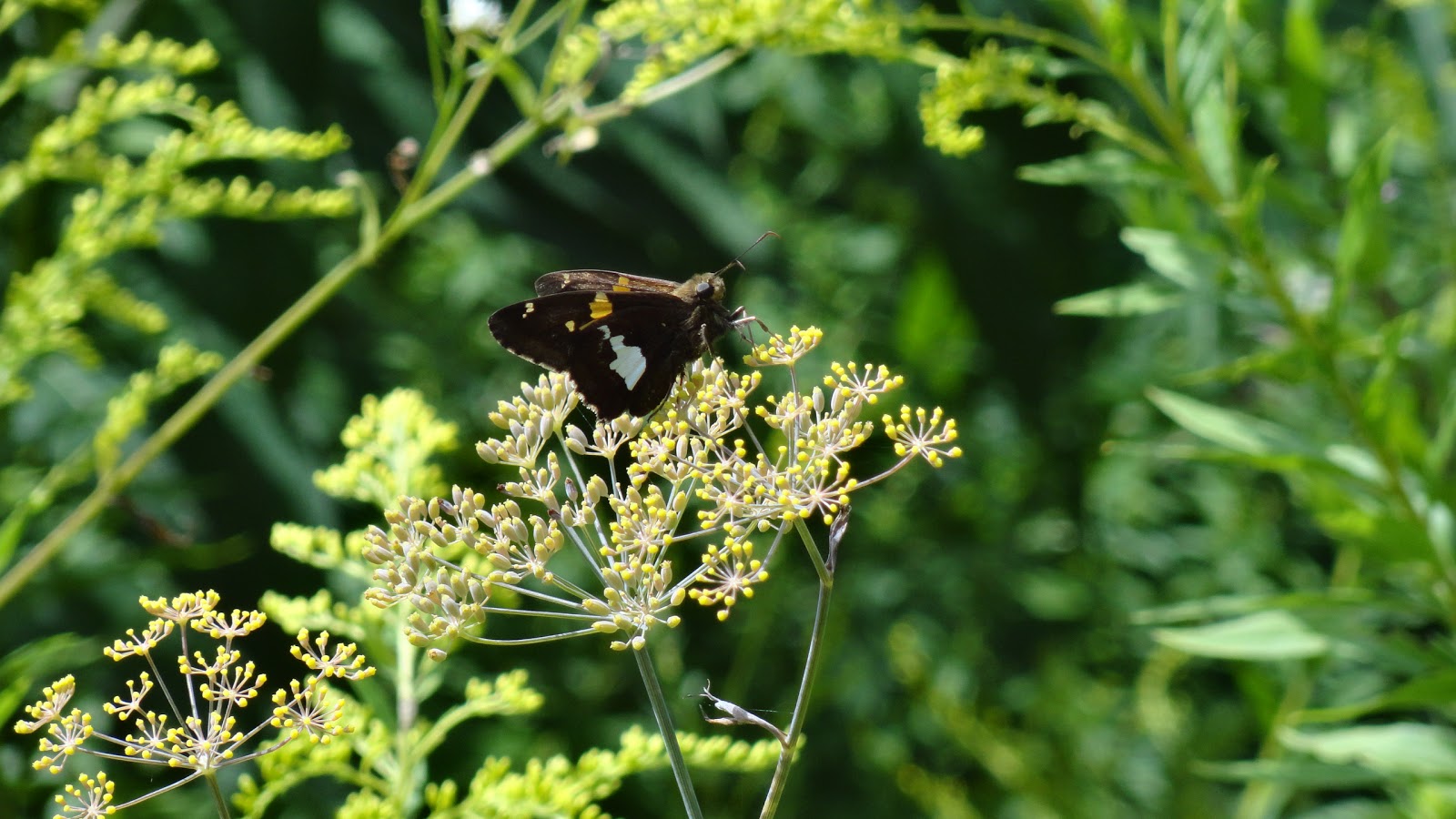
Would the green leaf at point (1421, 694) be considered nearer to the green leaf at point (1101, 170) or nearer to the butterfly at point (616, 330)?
the green leaf at point (1101, 170)

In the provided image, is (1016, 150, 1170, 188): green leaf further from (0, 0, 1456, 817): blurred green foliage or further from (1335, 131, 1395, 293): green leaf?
(1335, 131, 1395, 293): green leaf

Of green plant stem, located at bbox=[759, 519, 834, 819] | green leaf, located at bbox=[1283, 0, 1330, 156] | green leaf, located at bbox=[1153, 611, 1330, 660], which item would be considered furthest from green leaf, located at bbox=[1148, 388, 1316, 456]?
green plant stem, located at bbox=[759, 519, 834, 819]

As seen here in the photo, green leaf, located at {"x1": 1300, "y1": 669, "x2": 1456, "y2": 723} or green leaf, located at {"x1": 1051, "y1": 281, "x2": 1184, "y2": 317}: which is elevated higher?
green leaf, located at {"x1": 1051, "y1": 281, "x2": 1184, "y2": 317}

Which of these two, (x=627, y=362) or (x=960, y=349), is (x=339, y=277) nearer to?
(x=627, y=362)

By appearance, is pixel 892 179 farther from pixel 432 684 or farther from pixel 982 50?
pixel 432 684

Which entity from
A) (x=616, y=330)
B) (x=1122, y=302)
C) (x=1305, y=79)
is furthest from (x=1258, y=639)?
(x=616, y=330)

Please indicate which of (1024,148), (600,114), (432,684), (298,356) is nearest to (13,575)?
(432,684)
